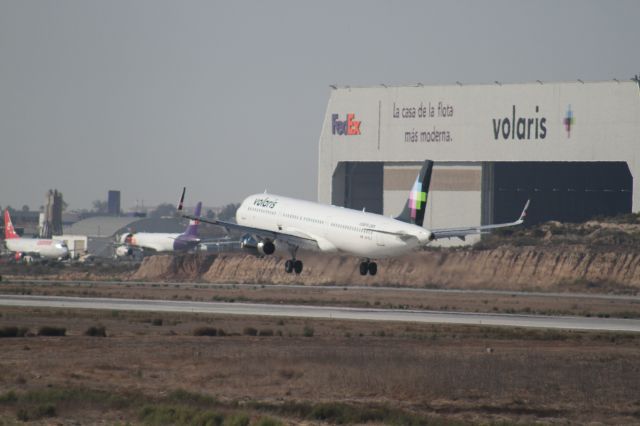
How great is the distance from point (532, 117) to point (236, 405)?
102m

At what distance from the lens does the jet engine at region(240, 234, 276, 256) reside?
286ft

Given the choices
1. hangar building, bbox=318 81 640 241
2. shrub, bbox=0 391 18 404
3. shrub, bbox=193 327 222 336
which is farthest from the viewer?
hangar building, bbox=318 81 640 241

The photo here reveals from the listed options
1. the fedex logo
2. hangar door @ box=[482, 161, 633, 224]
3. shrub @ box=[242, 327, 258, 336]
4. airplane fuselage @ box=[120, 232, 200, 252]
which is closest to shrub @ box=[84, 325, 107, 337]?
shrub @ box=[242, 327, 258, 336]

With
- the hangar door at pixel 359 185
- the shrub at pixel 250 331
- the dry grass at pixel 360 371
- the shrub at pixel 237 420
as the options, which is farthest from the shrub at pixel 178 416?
the hangar door at pixel 359 185

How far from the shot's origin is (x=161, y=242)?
177 meters

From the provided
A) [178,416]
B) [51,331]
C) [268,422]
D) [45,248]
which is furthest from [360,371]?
[45,248]

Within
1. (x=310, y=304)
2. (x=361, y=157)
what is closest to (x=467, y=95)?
(x=361, y=157)

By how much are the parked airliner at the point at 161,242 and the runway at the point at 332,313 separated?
8722 cm

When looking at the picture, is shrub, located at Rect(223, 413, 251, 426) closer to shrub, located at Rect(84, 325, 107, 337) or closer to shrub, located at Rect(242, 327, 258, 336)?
shrub, located at Rect(84, 325, 107, 337)

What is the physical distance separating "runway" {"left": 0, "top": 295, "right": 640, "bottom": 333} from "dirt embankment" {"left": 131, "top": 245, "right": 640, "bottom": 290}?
16867mm

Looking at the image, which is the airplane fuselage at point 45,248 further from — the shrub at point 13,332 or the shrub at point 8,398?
the shrub at point 8,398

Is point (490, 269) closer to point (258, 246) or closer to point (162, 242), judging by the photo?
point (258, 246)

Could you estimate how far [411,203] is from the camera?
82000mm

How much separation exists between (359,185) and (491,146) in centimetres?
2105
